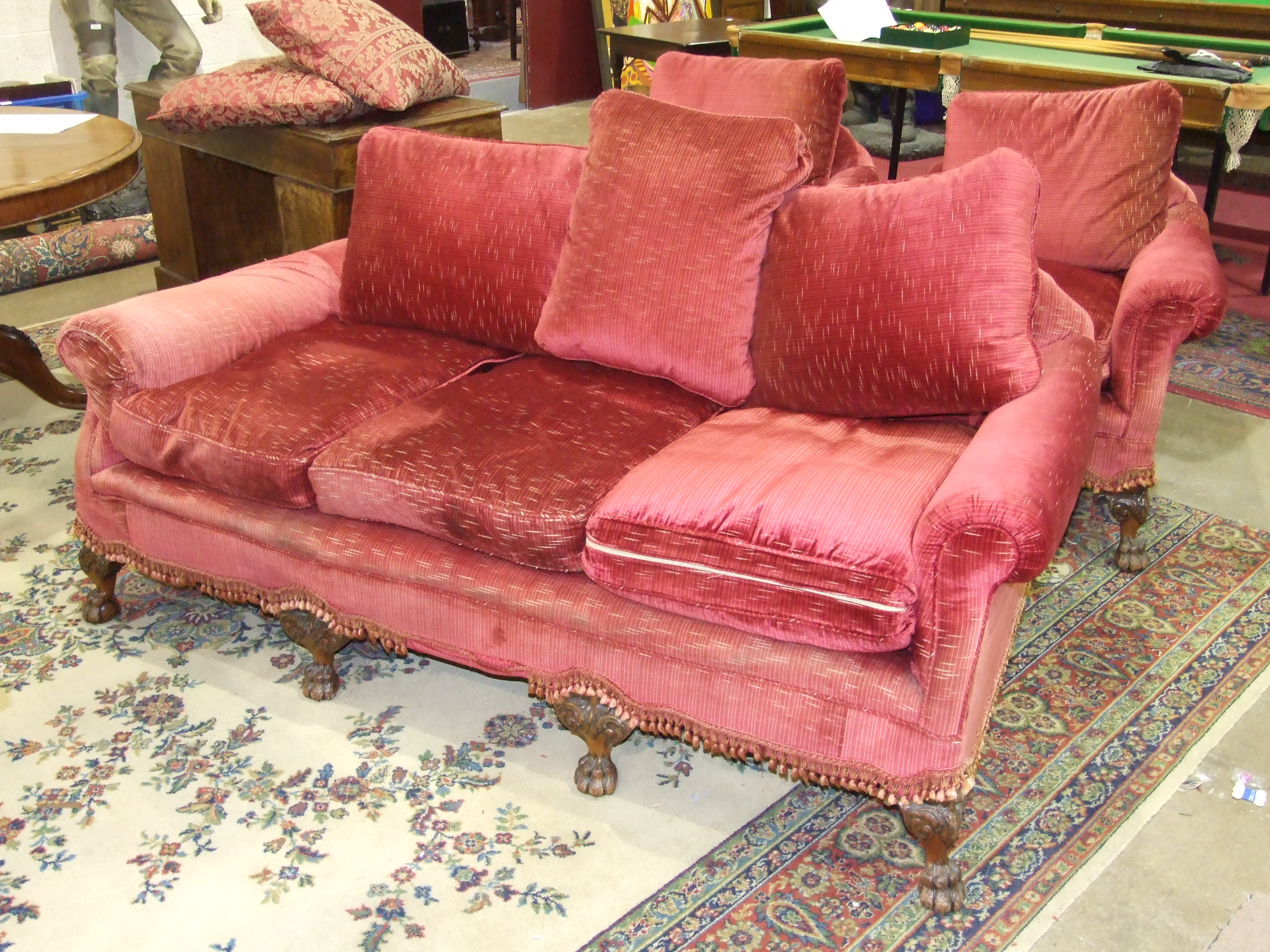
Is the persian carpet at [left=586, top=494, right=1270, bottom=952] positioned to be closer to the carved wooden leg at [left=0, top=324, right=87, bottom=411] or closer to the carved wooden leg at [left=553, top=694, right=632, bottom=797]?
the carved wooden leg at [left=553, top=694, right=632, bottom=797]

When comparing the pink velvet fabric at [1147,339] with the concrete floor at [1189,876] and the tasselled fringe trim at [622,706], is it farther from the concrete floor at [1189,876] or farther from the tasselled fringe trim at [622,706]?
the tasselled fringe trim at [622,706]

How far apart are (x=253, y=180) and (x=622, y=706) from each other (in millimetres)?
2735

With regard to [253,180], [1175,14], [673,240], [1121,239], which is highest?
[1175,14]

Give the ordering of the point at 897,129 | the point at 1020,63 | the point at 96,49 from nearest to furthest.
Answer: the point at 1020,63, the point at 897,129, the point at 96,49

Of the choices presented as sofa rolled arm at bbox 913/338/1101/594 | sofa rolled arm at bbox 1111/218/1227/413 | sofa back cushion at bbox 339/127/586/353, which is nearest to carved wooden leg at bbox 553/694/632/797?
sofa rolled arm at bbox 913/338/1101/594

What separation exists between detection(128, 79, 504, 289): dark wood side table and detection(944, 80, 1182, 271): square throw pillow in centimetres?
145

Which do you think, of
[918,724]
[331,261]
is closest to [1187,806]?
[918,724]

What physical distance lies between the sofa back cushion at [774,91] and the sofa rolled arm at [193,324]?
0.90 m

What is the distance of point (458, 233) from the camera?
243cm

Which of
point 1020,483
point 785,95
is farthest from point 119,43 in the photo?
point 1020,483

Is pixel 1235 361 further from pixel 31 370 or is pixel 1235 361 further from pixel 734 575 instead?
pixel 31 370

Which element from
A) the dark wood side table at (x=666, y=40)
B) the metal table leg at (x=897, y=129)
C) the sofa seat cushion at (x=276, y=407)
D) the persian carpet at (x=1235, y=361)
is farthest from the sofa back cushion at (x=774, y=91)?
the dark wood side table at (x=666, y=40)

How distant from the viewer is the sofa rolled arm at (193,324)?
2.26 meters

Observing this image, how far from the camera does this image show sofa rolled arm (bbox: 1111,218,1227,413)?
2328 mm
